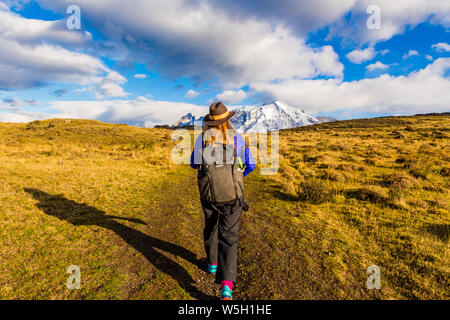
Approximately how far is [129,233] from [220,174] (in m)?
4.14

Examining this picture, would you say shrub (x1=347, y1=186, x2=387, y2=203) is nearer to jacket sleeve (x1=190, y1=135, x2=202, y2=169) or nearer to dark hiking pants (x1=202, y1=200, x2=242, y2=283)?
dark hiking pants (x1=202, y1=200, x2=242, y2=283)

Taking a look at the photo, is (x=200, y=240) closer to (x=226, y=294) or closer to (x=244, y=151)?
(x=226, y=294)

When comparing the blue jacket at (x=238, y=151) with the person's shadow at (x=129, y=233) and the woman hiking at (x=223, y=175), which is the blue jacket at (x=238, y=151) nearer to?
the woman hiking at (x=223, y=175)

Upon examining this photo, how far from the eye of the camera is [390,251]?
16.8 ft

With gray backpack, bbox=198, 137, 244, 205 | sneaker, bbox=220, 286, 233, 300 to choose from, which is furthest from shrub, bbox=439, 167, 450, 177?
sneaker, bbox=220, 286, 233, 300

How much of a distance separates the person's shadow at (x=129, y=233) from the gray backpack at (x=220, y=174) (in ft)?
6.26

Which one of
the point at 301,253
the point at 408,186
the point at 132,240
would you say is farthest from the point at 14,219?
the point at 408,186

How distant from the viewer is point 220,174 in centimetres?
340

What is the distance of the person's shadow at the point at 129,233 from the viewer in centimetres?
422

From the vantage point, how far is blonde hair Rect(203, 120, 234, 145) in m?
3.47

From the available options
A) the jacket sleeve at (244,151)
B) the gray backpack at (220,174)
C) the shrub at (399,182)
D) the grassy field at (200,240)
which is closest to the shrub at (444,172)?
the grassy field at (200,240)

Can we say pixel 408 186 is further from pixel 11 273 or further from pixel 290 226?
pixel 11 273

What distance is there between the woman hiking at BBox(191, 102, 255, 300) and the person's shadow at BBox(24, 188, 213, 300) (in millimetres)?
818
